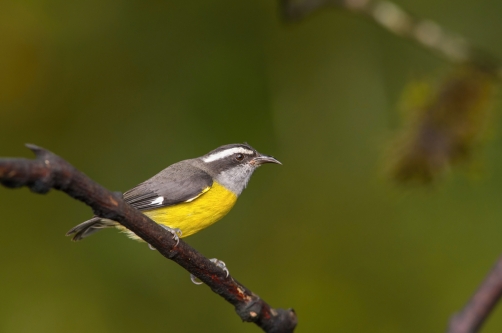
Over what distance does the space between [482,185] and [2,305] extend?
12.4 feet

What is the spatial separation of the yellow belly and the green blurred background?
138 centimetres

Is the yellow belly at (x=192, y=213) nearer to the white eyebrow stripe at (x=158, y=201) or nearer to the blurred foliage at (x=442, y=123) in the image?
the white eyebrow stripe at (x=158, y=201)

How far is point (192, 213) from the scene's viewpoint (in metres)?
3.31

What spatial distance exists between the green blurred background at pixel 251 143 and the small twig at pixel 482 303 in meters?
2.90

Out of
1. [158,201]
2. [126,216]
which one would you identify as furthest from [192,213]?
[126,216]

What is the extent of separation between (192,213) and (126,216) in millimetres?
1421

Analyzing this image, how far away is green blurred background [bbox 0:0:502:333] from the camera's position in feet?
14.9

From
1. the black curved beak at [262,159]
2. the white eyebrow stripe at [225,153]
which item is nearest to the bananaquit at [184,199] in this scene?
the white eyebrow stripe at [225,153]

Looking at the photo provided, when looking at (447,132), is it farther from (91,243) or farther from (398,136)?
(91,243)

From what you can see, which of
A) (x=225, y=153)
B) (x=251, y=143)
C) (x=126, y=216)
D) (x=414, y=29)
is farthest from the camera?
(x=251, y=143)

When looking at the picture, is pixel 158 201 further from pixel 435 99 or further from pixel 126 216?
pixel 435 99

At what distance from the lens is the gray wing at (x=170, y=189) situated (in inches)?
130

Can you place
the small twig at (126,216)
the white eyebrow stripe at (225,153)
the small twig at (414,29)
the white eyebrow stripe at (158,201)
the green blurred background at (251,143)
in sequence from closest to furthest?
the small twig at (126,216), the white eyebrow stripe at (158,201), the white eyebrow stripe at (225,153), the small twig at (414,29), the green blurred background at (251,143)

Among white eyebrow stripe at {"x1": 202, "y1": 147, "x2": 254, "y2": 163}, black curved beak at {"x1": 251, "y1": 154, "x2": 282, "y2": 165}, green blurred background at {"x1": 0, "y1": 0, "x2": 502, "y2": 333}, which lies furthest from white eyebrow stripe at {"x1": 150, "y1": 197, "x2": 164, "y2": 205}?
green blurred background at {"x1": 0, "y1": 0, "x2": 502, "y2": 333}
